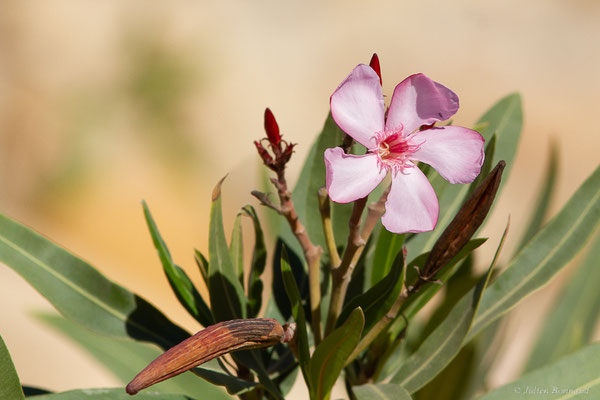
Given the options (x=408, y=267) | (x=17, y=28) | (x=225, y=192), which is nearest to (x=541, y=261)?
(x=408, y=267)

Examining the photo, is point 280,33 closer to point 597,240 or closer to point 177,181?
point 177,181

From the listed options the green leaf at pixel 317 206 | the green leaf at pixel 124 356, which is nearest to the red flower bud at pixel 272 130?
the green leaf at pixel 317 206

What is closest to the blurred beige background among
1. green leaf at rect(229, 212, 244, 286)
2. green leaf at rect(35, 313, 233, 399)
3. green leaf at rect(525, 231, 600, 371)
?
green leaf at rect(525, 231, 600, 371)

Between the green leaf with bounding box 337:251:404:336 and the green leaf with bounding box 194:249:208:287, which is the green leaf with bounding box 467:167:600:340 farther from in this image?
the green leaf with bounding box 194:249:208:287

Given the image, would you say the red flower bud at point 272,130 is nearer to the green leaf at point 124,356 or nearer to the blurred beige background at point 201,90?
the green leaf at point 124,356

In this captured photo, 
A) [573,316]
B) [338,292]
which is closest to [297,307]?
[338,292]

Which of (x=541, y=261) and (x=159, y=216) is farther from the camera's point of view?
(x=159, y=216)
